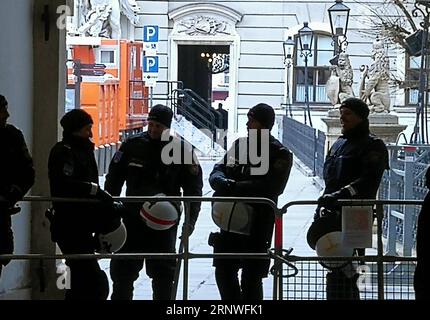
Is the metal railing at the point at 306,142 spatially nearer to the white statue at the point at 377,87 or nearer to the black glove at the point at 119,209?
the white statue at the point at 377,87

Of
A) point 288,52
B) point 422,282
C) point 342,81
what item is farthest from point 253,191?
point 288,52

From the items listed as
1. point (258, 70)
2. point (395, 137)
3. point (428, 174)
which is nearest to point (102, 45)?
point (258, 70)

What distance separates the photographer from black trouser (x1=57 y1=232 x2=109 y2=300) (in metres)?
6.50

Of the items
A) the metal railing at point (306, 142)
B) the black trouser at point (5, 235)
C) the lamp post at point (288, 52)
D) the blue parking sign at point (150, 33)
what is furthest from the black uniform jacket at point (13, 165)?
the lamp post at point (288, 52)

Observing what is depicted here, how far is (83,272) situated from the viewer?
6578 millimetres

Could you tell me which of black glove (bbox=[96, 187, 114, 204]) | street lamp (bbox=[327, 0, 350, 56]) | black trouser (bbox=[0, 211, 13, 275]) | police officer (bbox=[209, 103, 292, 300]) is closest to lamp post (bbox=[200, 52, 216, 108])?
street lamp (bbox=[327, 0, 350, 56])

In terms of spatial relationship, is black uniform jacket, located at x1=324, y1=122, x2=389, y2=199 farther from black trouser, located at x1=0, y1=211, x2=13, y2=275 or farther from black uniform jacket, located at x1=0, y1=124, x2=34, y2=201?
black trouser, located at x1=0, y1=211, x2=13, y2=275

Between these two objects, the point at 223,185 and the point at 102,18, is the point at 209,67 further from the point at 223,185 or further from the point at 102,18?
the point at 223,185

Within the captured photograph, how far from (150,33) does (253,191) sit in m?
10.3

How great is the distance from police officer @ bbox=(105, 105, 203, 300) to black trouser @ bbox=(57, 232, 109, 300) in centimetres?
16

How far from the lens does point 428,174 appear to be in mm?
5582

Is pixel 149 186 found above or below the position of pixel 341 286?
above

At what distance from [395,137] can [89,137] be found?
257 inches

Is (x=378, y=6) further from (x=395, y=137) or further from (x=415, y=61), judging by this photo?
(x=395, y=137)
